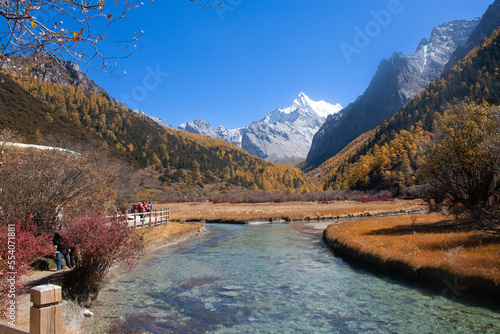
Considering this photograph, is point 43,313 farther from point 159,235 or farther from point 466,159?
point 159,235

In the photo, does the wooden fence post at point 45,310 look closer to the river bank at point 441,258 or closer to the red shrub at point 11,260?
the red shrub at point 11,260

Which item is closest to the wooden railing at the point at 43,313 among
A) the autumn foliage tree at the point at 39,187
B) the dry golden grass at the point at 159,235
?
the autumn foliage tree at the point at 39,187

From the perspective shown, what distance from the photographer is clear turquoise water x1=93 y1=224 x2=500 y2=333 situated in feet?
33.9

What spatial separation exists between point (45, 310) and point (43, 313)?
3 cm

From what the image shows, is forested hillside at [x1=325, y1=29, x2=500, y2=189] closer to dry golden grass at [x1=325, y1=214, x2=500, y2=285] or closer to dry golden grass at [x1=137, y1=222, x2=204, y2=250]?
dry golden grass at [x1=325, y1=214, x2=500, y2=285]

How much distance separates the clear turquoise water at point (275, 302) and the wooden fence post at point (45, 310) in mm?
7546

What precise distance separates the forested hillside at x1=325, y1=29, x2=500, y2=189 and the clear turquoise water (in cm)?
9972

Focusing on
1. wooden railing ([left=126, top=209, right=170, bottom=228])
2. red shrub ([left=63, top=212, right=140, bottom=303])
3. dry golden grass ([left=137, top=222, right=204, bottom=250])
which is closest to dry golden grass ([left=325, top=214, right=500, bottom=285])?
red shrub ([left=63, top=212, right=140, bottom=303])

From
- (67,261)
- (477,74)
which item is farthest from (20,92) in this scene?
(477,74)

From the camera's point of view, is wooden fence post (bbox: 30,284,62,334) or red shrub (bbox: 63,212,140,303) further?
red shrub (bbox: 63,212,140,303)

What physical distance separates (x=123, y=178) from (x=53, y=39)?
48.0m

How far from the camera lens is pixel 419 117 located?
16275 centimetres

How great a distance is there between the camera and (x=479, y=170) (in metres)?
21.5

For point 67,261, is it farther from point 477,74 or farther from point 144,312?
point 477,74
